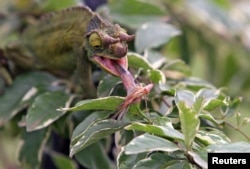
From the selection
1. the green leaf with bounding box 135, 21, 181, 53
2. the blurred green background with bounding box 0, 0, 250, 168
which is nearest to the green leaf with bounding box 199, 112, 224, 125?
the green leaf with bounding box 135, 21, 181, 53

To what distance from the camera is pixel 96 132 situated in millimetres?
907

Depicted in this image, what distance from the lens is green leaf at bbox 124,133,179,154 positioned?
809 millimetres

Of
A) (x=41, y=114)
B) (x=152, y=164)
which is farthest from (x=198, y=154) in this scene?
(x=41, y=114)

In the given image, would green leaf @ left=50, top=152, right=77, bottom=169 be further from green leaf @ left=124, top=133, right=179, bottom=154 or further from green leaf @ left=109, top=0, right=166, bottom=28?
green leaf @ left=124, top=133, right=179, bottom=154

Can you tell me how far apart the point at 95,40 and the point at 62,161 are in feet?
1.10

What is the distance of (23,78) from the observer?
131 cm

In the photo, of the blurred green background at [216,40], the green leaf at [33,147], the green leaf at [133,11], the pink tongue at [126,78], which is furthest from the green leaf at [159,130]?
the blurred green background at [216,40]

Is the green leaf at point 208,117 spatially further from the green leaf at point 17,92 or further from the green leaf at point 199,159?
the green leaf at point 17,92

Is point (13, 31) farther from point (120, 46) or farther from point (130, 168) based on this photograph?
point (130, 168)

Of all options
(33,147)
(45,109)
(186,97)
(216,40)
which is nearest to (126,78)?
(186,97)

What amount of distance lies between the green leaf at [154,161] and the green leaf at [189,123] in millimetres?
47

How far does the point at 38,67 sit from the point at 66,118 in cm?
23

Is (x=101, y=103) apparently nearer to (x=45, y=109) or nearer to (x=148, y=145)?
(x=148, y=145)

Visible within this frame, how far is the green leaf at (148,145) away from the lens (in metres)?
0.81
